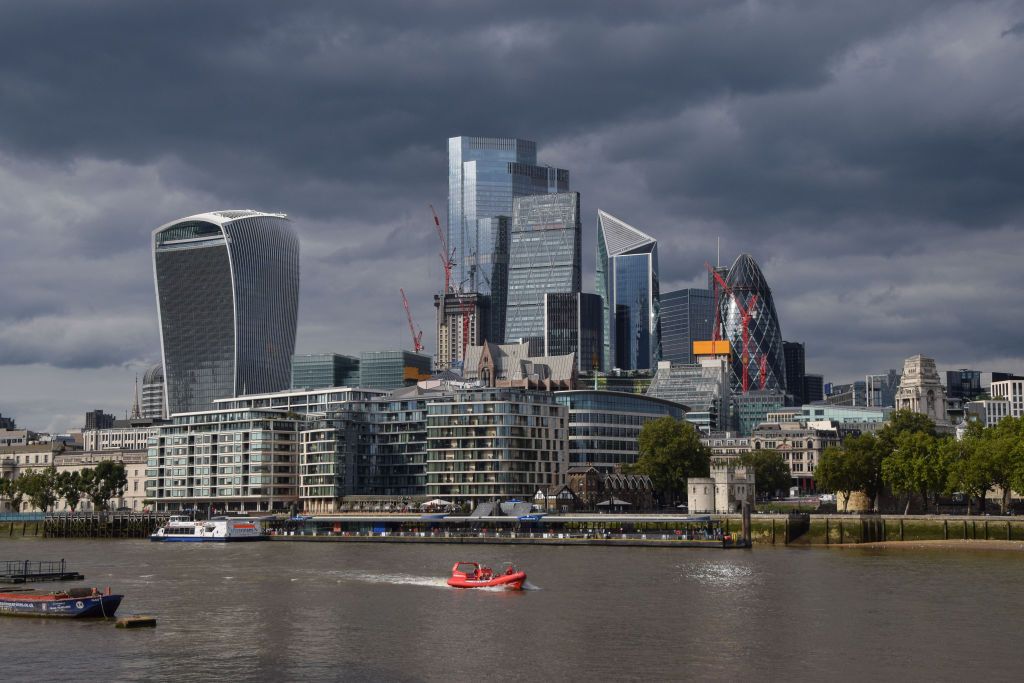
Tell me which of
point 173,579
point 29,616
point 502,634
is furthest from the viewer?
point 173,579

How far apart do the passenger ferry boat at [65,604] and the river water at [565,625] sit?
1276 mm

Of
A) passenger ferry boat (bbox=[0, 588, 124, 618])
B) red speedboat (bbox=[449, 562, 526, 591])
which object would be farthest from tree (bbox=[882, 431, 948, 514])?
passenger ferry boat (bbox=[0, 588, 124, 618])

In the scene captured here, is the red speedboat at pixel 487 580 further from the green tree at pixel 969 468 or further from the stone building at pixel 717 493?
the green tree at pixel 969 468

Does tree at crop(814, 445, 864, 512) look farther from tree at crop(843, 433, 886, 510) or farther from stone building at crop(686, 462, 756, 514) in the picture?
stone building at crop(686, 462, 756, 514)

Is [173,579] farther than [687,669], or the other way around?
[173,579]

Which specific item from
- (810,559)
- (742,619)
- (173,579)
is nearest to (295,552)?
(173,579)

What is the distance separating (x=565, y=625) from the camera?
3516 inches

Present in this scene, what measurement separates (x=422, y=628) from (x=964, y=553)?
8209 centimetres

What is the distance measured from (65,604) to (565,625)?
37290 millimetres

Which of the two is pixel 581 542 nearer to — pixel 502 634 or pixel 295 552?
pixel 295 552

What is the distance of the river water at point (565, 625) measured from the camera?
73.0 meters

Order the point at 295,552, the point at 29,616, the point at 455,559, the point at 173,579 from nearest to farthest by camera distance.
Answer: the point at 29,616 → the point at 173,579 → the point at 455,559 → the point at 295,552

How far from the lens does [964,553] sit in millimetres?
146500

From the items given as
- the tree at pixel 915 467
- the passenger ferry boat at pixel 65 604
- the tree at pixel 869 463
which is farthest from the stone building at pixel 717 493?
the passenger ferry boat at pixel 65 604
